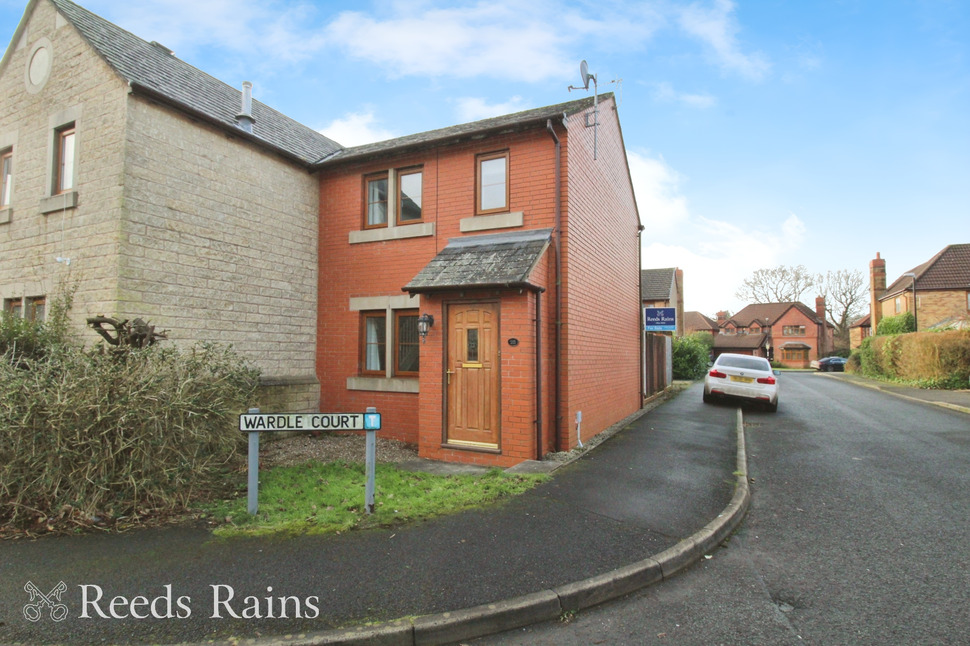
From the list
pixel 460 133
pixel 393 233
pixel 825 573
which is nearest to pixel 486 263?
pixel 460 133

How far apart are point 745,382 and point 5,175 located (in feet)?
57.4

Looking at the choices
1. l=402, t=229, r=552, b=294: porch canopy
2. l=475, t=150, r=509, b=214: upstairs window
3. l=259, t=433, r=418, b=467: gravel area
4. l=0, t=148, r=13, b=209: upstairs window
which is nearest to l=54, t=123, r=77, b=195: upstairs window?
l=0, t=148, r=13, b=209: upstairs window

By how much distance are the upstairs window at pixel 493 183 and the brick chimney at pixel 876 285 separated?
47.5m

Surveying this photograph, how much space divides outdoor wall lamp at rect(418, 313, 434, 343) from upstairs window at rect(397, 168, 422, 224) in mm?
2655

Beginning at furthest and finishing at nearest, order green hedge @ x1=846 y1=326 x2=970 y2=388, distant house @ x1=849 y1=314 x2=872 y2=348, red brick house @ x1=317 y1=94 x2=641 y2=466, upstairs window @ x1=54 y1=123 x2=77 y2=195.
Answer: distant house @ x1=849 y1=314 x2=872 y2=348, green hedge @ x1=846 y1=326 x2=970 y2=388, upstairs window @ x1=54 y1=123 x2=77 y2=195, red brick house @ x1=317 y1=94 x2=641 y2=466

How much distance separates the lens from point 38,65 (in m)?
9.12

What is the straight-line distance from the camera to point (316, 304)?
1079cm

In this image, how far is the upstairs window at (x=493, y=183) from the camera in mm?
8953

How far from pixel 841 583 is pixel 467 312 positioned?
17.8 ft

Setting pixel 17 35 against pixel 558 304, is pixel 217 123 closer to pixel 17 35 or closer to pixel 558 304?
pixel 17 35

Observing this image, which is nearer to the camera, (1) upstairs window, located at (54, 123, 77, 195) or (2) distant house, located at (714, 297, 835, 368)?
(1) upstairs window, located at (54, 123, 77, 195)

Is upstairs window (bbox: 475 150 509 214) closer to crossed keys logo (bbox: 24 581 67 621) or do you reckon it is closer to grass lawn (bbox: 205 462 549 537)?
grass lawn (bbox: 205 462 549 537)

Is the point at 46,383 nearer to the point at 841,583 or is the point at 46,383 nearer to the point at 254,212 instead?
the point at 254,212

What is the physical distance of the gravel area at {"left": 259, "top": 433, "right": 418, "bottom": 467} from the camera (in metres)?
7.97
